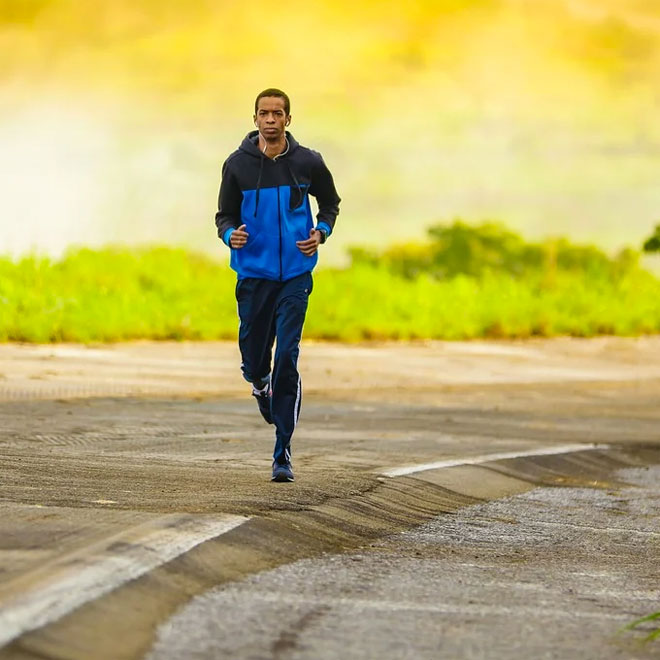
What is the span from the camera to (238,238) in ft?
29.6

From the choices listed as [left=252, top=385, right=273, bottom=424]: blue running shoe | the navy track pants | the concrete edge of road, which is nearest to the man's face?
the navy track pants

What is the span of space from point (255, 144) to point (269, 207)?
0.38 meters

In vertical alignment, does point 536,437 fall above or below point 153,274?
below

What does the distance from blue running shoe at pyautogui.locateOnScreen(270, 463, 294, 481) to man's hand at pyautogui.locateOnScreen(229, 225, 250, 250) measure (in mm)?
1230

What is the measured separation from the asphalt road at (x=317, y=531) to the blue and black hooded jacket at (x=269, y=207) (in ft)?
3.84

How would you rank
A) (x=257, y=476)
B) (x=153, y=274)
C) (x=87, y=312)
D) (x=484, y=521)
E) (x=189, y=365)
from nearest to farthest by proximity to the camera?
(x=484, y=521), (x=257, y=476), (x=189, y=365), (x=87, y=312), (x=153, y=274)

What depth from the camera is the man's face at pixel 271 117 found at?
9.09 meters

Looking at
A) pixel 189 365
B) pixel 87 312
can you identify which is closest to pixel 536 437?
pixel 189 365

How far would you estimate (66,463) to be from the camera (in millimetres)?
9984

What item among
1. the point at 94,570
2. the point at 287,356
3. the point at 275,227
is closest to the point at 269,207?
the point at 275,227

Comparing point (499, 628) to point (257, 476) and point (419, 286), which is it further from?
point (419, 286)

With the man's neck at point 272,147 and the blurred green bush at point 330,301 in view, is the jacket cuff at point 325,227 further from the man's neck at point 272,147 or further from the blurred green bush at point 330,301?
the blurred green bush at point 330,301

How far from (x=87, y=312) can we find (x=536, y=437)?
39.5ft

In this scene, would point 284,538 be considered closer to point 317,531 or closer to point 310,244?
point 317,531
